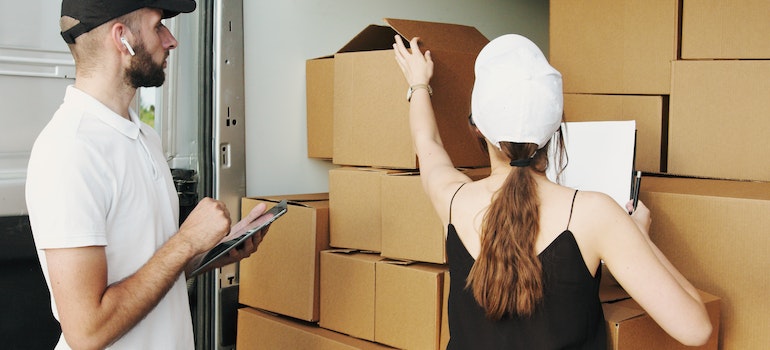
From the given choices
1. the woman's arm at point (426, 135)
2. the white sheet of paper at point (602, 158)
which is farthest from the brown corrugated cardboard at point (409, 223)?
the white sheet of paper at point (602, 158)

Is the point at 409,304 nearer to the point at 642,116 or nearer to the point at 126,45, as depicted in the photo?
the point at 642,116

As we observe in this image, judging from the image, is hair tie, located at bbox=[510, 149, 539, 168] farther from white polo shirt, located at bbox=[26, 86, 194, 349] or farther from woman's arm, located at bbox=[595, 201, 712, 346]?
white polo shirt, located at bbox=[26, 86, 194, 349]

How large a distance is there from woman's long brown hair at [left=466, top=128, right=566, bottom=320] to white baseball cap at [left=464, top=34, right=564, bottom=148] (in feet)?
0.10

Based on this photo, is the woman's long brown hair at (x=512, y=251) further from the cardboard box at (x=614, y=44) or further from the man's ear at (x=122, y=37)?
the cardboard box at (x=614, y=44)

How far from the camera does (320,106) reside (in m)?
2.45

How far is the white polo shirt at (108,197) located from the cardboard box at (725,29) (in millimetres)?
1329

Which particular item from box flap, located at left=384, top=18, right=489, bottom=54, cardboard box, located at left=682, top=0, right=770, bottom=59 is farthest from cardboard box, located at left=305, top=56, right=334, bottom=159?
cardboard box, located at left=682, top=0, right=770, bottom=59

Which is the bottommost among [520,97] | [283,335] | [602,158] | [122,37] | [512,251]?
[283,335]

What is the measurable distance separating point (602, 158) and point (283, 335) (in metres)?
1.00

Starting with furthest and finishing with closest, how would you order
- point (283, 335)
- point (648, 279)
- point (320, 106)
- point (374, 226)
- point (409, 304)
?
point (320, 106), point (283, 335), point (374, 226), point (409, 304), point (648, 279)

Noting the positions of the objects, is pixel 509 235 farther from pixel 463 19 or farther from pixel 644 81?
pixel 463 19

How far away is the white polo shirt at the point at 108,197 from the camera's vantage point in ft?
4.51

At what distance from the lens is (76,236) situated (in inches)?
53.5

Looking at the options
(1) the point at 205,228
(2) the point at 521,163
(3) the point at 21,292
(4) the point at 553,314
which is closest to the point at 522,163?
(2) the point at 521,163
